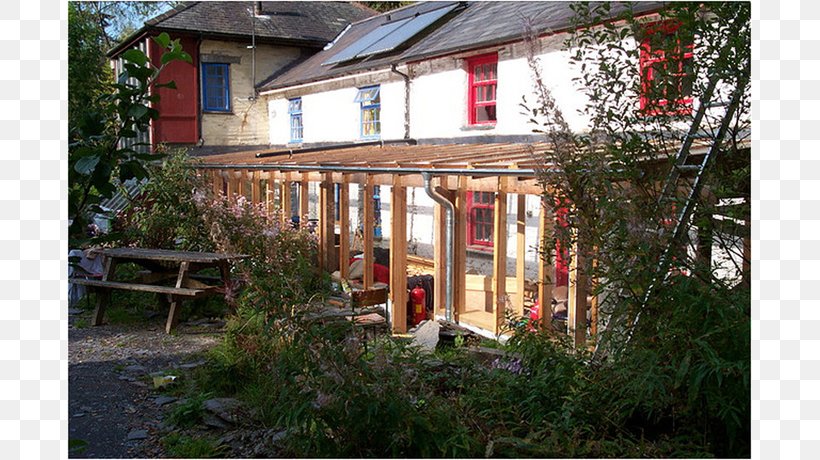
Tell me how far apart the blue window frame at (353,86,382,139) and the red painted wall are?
6138 mm

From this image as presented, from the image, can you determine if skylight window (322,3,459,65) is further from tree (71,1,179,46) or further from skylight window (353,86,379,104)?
tree (71,1,179,46)

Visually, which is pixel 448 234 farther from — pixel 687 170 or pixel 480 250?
pixel 687 170

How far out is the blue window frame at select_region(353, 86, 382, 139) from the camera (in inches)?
682

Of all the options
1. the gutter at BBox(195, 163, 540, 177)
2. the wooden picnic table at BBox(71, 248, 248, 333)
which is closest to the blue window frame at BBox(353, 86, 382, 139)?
the gutter at BBox(195, 163, 540, 177)

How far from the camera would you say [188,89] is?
21609 millimetres

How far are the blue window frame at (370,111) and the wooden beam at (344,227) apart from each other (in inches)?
221

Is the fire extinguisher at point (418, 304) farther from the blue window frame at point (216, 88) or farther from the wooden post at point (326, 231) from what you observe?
the blue window frame at point (216, 88)

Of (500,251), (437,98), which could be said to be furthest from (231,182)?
(500,251)

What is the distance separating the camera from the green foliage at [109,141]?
3318 mm

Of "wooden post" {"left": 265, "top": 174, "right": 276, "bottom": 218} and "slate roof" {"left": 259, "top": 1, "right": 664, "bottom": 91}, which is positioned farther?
"wooden post" {"left": 265, "top": 174, "right": 276, "bottom": 218}

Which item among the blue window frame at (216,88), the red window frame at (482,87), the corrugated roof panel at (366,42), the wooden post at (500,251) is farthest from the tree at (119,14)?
the wooden post at (500,251)

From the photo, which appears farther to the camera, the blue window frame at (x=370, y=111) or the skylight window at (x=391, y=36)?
the blue window frame at (x=370, y=111)

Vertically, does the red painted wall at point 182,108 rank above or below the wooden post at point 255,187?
above

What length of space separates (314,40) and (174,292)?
15.0 meters
